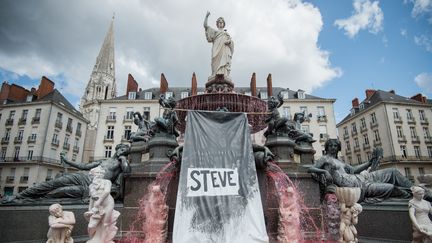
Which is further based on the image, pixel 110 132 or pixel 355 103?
pixel 355 103

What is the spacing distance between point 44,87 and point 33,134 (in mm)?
8971

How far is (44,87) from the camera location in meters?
40.3

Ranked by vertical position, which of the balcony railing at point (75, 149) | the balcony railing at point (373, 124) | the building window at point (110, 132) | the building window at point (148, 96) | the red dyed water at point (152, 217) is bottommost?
the red dyed water at point (152, 217)

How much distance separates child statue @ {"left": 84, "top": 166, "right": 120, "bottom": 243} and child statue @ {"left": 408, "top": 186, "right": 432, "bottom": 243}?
5177 millimetres

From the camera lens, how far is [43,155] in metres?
34.5

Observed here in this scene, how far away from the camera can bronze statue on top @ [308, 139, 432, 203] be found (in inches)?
235

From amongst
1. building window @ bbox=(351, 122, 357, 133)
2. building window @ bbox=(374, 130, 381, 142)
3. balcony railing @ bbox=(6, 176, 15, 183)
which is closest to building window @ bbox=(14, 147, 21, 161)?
balcony railing @ bbox=(6, 176, 15, 183)

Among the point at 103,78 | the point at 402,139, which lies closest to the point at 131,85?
the point at 103,78

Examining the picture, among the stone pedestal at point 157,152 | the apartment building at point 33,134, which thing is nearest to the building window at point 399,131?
the stone pedestal at point 157,152

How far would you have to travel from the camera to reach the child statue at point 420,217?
13.6 feet

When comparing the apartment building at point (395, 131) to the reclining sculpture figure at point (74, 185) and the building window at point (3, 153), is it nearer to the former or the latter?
the reclining sculpture figure at point (74, 185)

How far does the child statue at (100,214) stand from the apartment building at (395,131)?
40425 mm

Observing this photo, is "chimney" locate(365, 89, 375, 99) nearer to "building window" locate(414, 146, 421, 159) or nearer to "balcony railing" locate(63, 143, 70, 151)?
"building window" locate(414, 146, 421, 159)

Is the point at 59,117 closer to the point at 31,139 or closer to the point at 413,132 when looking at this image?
the point at 31,139
